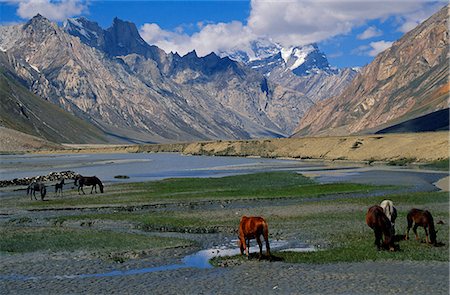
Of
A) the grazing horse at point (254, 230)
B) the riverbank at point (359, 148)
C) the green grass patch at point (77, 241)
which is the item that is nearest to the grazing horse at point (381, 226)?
the grazing horse at point (254, 230)

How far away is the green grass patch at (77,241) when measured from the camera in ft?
94.2

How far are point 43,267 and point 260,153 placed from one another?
16132cm

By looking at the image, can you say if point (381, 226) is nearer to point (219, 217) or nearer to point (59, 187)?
point (219, 217)

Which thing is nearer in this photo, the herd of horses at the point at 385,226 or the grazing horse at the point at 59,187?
the herd of horses at the point at 385,226

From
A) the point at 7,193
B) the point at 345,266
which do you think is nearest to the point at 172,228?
the point at 345,266

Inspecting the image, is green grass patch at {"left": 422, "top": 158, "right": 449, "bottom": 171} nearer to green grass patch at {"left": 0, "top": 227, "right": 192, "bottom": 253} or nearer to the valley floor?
the valley floor

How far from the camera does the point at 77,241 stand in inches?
1193

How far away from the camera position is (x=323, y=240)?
98.3ft

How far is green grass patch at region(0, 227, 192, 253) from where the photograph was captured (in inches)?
1130

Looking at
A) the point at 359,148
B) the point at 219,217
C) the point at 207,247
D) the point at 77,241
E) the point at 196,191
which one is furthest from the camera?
the point at 359,148

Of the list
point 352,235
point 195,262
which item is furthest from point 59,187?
point 352,235

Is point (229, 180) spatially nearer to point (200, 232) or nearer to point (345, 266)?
point (200, 232)

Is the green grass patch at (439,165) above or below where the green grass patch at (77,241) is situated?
above

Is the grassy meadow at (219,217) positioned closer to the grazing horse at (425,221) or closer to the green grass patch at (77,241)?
the green grass patch at (77,241)
